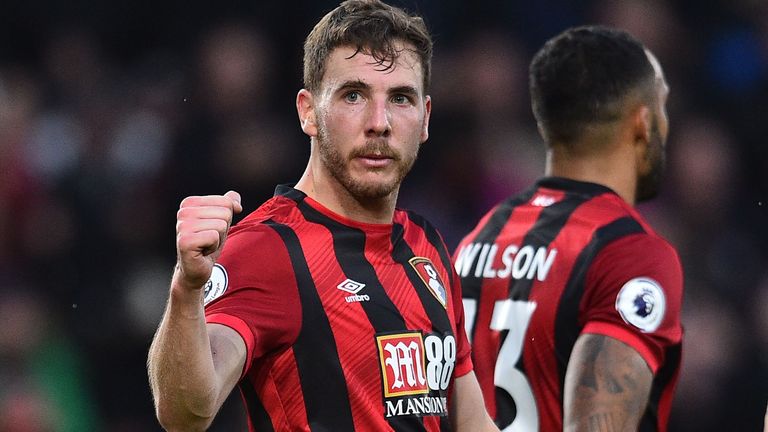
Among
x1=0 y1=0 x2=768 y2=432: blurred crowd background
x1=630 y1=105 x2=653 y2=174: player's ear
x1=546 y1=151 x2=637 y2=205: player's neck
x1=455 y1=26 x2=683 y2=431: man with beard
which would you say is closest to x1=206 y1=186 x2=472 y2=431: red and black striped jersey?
x1=455 y1=26 x2=683 y2=431: man with beard

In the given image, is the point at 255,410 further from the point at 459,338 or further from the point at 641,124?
the point at 641,124

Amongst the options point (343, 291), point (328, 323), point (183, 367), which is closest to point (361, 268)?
point (343, 291)

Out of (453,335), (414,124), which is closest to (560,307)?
(453,335)

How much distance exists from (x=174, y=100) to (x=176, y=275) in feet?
17.8

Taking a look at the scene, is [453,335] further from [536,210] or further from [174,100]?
[174,100]

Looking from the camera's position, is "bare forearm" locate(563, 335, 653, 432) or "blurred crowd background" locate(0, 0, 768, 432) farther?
"blurred crowd background" locate(0, 0, 768, 432)

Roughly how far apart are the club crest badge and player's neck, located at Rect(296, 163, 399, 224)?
16 centimetres

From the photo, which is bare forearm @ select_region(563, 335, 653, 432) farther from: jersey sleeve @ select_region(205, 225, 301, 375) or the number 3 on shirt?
jersey sleeve @ select_region(205, 225, 301, 375)

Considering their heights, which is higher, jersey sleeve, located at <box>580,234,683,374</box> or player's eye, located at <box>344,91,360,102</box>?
player's eye, located at <box>344,91,360,102</box>

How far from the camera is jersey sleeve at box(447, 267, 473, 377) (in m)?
3.76

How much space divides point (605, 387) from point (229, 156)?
4.32 m

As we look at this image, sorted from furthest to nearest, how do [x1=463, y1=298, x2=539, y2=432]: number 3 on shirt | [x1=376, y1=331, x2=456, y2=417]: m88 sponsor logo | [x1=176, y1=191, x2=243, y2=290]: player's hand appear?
[x1=463, y1=298, x2=539, y2=432]: number 3 on shirt < [x1=376, y1=331, x2=456, y2=417]: m88 sponsor logo < [x1=176, y1=191, x2=243, y2=290]: player's hand

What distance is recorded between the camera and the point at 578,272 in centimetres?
431

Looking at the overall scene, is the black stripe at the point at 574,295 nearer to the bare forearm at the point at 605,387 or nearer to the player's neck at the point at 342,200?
the bare forearm at the point at 605,387
